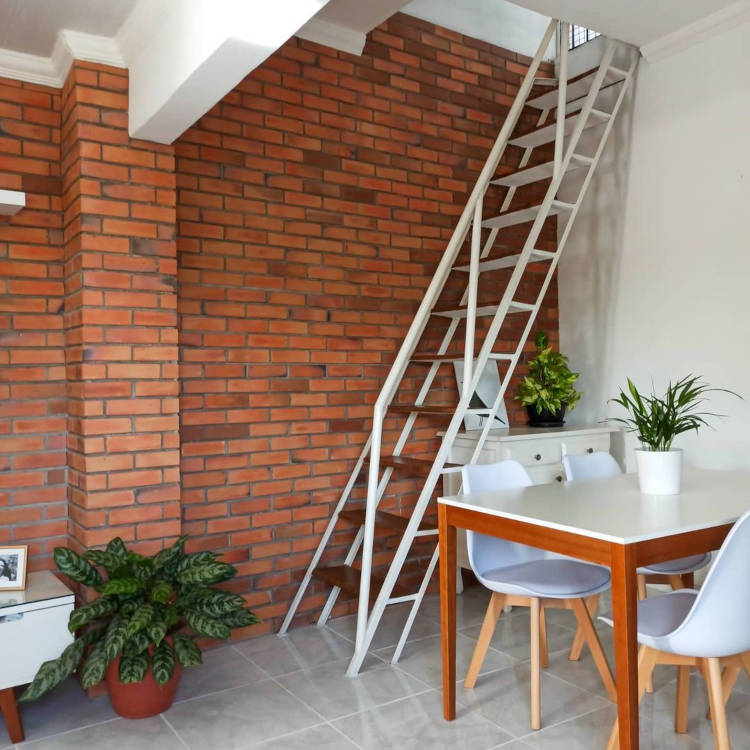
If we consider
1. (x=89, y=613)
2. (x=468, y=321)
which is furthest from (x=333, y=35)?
(x=89, y=613)

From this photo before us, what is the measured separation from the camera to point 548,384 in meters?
4.31

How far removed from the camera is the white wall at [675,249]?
3748mm

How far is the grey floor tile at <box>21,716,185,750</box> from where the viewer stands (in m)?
2.56

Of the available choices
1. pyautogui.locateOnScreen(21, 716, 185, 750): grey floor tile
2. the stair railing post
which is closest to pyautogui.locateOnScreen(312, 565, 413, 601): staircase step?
pyautogui.locateOnScreen(21, 716, 185, 750): grey floor tile

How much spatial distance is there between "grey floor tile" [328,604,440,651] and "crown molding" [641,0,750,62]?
10.9 ft

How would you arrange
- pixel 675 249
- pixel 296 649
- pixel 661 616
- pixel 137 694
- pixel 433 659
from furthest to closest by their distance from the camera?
1. pixel 675 249
2. pixel 296 649
3. pixel 433 659
4. pixel 137 694
5. pixel 661 616

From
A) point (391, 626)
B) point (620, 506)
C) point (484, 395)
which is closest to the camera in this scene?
point (620, 506)

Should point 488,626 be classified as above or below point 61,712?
above

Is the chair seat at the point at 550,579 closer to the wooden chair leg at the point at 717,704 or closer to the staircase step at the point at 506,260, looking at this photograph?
the wooden chair leg at the point at 717,704

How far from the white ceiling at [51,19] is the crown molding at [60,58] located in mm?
30

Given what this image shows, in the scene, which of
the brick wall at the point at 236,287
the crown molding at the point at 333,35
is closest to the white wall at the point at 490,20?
the brick wall at the point at 236,287

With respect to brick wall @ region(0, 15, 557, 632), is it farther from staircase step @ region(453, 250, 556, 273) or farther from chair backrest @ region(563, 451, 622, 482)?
chair backrest @ region(563, 451, 622, 482)

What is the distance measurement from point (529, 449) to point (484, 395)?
453 millimetres

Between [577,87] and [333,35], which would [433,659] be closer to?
[333,35]
